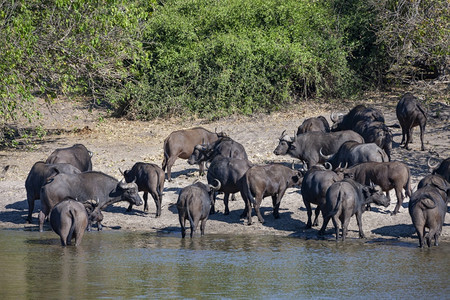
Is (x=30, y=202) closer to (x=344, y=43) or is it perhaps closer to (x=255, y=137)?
(x=255, y=137)

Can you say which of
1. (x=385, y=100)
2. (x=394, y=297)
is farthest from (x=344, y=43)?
(x=394, y=297)

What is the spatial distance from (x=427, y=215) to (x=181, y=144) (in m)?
7.70

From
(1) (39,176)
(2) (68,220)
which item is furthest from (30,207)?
(2) (68,220)

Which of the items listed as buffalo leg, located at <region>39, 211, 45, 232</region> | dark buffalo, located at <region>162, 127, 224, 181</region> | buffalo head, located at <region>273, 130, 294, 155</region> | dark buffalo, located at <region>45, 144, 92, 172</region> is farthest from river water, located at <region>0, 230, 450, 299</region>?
buffalo head, located at <region>273, 130, 294, 155</region>

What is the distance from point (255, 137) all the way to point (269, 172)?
6472 millimetres

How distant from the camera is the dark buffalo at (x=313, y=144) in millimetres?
18513

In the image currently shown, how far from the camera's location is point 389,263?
12430 millimetres

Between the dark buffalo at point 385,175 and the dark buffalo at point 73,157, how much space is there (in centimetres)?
598

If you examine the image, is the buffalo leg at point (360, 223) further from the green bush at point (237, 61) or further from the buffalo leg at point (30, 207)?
the green bush at point (237, 61)

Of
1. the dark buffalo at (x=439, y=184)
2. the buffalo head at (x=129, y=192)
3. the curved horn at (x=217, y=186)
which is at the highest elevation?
the dark buffalo at (x=439, y=184)

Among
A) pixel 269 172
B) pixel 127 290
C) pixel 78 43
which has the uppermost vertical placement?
pixel 78 43

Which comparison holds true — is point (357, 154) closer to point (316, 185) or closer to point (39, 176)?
point (316, 185)

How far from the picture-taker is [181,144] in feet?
63.7

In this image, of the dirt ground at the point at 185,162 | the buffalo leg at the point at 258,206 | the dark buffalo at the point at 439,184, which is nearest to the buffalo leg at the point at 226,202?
the dirt ground at the point at 185,162
